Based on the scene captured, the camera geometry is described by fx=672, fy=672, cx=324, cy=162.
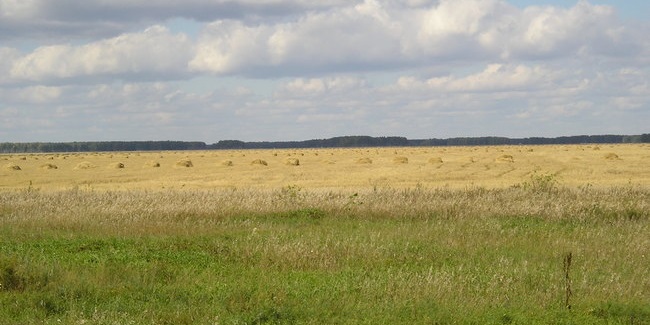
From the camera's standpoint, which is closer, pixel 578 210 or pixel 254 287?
pixel 254 287

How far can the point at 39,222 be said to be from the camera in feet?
63.1

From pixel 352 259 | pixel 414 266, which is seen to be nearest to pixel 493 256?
pixel 414 266

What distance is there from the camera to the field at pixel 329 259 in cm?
1014

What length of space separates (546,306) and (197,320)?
5.37 metres

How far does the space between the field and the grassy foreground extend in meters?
0.04

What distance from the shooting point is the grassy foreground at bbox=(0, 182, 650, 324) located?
33.2ft

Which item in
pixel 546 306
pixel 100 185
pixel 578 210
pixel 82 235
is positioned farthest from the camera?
pixel 100 185

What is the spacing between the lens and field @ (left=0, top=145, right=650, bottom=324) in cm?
1014

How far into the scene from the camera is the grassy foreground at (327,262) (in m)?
10.1

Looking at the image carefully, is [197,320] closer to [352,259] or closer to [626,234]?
[352,259]

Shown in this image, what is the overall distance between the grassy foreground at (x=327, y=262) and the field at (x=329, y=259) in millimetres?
41

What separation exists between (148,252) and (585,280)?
8.85 m

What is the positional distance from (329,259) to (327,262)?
22 centimetres

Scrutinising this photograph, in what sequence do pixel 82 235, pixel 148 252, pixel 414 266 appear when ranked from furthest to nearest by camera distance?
pixel 82 235 → pixel 148 252 → pixel 414 266
